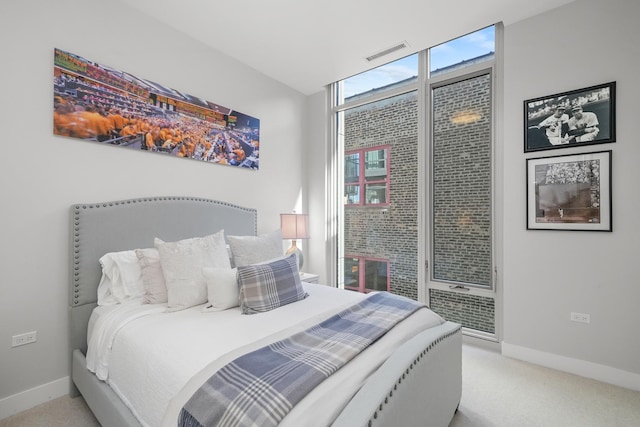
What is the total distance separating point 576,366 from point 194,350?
2915 mm

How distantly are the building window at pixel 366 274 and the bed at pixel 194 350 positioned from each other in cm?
129

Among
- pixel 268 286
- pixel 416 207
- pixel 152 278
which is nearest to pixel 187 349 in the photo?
pixel 268 286

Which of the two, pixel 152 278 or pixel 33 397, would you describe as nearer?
pixel 33 397

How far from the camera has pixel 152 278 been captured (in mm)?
2121

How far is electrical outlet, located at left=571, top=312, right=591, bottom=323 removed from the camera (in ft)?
7.86

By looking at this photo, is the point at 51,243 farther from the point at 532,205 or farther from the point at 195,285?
the point at 532,205

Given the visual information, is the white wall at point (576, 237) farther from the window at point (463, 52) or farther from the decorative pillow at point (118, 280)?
the decorative pillow at point (118, 280)

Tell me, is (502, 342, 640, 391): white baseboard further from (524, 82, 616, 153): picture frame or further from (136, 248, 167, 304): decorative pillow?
Answer: (136, 248, 167, 304): decorative pillow

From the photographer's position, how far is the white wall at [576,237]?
88.4 inches

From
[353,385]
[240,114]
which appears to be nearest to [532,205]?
[353,385]

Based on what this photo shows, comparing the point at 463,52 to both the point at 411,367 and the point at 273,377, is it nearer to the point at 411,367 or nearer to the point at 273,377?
the point at 411,367

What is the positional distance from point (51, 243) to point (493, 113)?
3.86 m

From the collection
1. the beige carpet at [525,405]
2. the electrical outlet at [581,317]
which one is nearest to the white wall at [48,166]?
the beige carpet at [525,405]

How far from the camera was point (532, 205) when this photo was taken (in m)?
2.62
